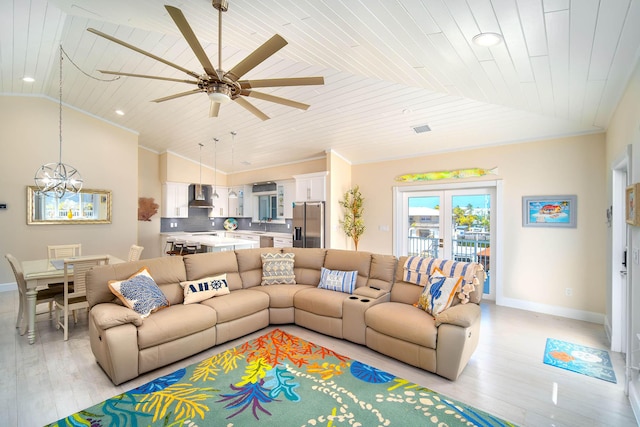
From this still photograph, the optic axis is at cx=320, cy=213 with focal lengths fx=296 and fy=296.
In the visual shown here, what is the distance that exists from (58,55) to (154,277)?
3.57 m

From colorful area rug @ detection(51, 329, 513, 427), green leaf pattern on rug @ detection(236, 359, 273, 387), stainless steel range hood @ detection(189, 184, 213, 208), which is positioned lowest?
colorful area rug @ detection(51, 329, 513, 427)

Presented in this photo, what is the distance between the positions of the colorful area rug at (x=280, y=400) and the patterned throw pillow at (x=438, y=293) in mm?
774

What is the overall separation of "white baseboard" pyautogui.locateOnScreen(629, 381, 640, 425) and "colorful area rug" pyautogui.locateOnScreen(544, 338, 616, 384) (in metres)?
0.32

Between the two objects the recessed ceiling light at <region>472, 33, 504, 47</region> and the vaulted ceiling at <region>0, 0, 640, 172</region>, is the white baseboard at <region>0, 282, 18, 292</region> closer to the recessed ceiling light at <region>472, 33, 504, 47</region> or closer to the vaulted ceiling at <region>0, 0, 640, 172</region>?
the vaulted ceiling at <region>0, 0, 640, 172</region>

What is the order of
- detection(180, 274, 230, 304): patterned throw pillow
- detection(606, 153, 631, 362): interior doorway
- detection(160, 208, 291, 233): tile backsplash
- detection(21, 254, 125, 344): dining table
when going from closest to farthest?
detection(606, 153, 631, 362): interior doorway
detection(21, 254, 125, 344): dining table
detection(180, 274, 230, 304): patterned throw pillow
detection(160, 208, 291, 233): tile backsplash

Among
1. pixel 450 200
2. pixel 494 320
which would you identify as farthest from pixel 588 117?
pixel 494 320

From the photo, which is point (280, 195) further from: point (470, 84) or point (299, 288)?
point (470, 84)

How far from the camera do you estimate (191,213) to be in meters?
8.88

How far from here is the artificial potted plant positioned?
6367 mm

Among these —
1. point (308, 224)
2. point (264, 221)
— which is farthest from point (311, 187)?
point (264, 221)

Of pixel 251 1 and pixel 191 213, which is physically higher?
pixel 251 1

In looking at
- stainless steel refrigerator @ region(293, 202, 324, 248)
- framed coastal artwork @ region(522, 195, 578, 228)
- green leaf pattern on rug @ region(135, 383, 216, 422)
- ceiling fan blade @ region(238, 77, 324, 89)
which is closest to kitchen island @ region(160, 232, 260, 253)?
stainless steel refrigerator @ region(293, 202, 324, 248)

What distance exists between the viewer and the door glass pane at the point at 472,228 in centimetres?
511

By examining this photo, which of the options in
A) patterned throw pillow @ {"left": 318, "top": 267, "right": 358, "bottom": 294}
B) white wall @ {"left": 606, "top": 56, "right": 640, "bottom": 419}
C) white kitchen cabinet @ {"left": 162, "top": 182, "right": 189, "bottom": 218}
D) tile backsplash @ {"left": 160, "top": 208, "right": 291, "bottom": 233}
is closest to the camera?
white wall @ {"left": 606, "top": 56, "right": 640, "bottom": 419}
